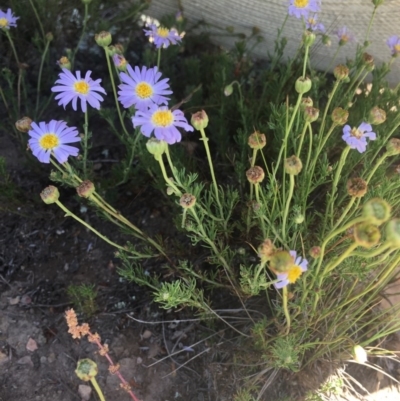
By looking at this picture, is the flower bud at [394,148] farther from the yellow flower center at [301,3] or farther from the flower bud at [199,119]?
the yellow flower center at [301,3]

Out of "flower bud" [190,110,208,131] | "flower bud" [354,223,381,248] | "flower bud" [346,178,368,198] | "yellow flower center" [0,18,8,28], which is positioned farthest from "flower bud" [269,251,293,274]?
"yellow flower center" [0,18,8,28]

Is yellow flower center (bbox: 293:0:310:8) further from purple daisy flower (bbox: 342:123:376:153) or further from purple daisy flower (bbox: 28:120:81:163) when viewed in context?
purple daisy flower (bbox: 28:120:81:163)

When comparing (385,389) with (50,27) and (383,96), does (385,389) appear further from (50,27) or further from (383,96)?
(50,27)

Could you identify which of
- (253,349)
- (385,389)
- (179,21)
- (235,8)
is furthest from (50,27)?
(385,389)

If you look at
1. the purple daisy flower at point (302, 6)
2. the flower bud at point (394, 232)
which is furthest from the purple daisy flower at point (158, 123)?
the purple daisy flower at point (302, 6)

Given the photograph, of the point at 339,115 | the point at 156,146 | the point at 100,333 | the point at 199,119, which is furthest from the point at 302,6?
→ the point at 100,333

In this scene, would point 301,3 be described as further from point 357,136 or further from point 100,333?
point 100,333

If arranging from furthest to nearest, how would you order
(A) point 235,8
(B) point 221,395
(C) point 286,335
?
(A) point 235,8, (B) point 221,395, (C) point 286,335
